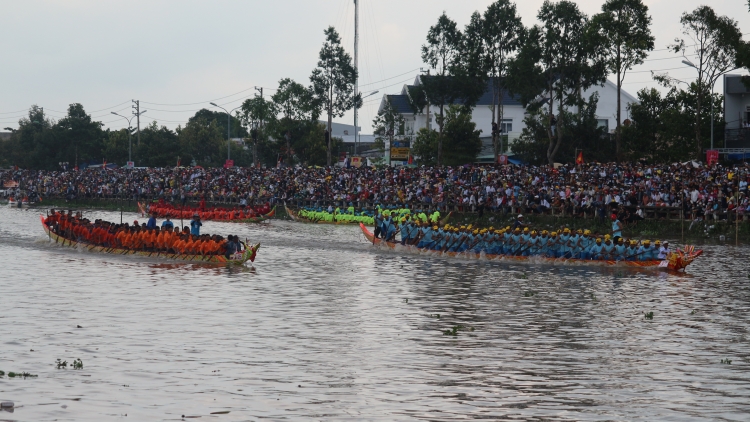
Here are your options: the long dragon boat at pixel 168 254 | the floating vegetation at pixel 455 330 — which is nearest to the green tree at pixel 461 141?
the long dragon boat at pixel 168 254

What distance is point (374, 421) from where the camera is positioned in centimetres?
1259

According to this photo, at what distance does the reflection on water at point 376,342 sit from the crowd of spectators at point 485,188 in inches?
353

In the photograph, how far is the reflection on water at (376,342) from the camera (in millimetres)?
13516

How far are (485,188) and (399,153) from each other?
2306 cm

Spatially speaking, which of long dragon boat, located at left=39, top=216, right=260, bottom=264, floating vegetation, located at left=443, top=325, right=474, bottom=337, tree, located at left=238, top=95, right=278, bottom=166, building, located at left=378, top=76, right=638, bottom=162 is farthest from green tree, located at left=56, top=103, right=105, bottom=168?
floating vegetation, located at left=443, top=325, right=474, bottom=337

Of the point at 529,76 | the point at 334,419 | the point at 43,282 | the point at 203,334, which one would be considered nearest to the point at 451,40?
the point at 529,76

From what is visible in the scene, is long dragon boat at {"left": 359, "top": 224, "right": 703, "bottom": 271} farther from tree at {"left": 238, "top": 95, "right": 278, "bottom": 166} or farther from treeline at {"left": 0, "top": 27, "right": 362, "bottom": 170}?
tree at {"left": 238, "top": 95, "right": 278, "bottom": 166}

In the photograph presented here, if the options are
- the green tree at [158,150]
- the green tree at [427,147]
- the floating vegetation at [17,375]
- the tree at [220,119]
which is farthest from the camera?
the tree at [220,119]

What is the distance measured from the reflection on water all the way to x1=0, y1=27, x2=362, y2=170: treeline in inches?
1719

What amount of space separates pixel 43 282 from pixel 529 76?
3239 centimetres

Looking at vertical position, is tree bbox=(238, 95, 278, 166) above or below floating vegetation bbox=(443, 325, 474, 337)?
above

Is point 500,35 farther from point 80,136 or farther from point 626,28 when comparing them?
point 80,136

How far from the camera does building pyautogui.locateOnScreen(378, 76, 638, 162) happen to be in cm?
7369

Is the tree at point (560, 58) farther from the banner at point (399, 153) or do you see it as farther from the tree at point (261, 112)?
the tree at point (261, 112)
